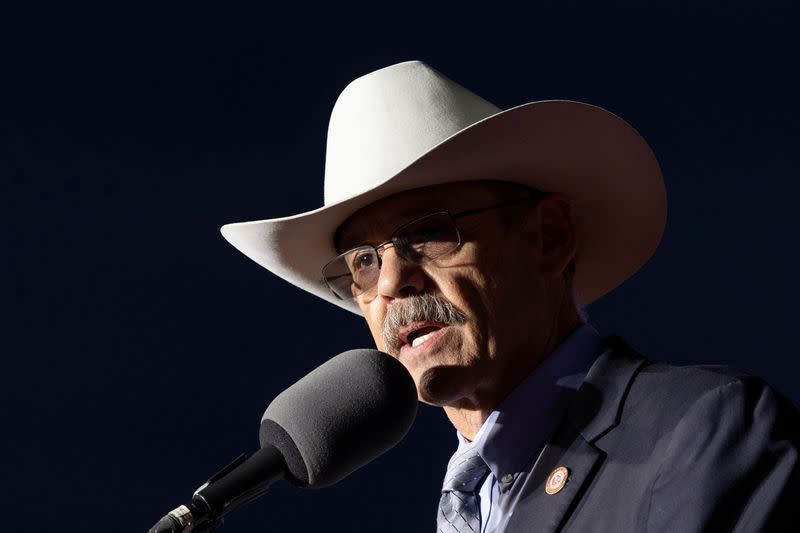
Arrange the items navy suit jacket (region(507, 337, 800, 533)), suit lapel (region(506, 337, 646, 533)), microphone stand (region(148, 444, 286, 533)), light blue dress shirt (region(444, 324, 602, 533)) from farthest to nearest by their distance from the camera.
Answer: light blue dress shirt (region(444, 324, 602, 533)) → suit lapel (region(506, 337, 646, 533)) → navy suit jacket (region(507, 337, 800, 533)) → microphone stand (region(148, 444, 286, 533))

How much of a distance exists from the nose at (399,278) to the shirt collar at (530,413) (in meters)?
0.26

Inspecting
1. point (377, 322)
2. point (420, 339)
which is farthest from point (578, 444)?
point (377, 322)

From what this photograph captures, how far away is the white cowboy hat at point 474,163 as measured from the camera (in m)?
2.52

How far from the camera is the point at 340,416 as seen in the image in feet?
6.42

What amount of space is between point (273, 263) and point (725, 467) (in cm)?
124

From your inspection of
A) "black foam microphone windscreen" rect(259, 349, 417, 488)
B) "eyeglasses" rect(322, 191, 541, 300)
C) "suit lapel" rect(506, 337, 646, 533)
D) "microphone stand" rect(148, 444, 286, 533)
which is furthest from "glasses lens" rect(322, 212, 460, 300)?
"microphone stand" rect(148, 444, 286, 533)

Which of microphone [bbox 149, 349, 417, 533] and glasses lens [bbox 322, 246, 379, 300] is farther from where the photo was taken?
glasses lens [bbox 322, 246, 379, 300]

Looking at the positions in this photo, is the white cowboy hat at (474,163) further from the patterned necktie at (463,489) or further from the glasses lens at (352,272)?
the patterned necktie at (463,489)

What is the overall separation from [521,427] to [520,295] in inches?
9.9

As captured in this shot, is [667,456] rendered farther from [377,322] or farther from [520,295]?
[377,322]

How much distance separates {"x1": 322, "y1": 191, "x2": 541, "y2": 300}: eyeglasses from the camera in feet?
8.29

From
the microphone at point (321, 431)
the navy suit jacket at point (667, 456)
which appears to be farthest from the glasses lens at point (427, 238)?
the microphone at point (321, 431)

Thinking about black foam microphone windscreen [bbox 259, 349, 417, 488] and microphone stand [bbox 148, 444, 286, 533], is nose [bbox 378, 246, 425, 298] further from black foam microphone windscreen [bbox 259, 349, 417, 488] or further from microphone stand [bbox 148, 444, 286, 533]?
microphone stand [bbox 148, 444, 286, 533]

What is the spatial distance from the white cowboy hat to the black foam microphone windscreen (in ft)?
1.74
